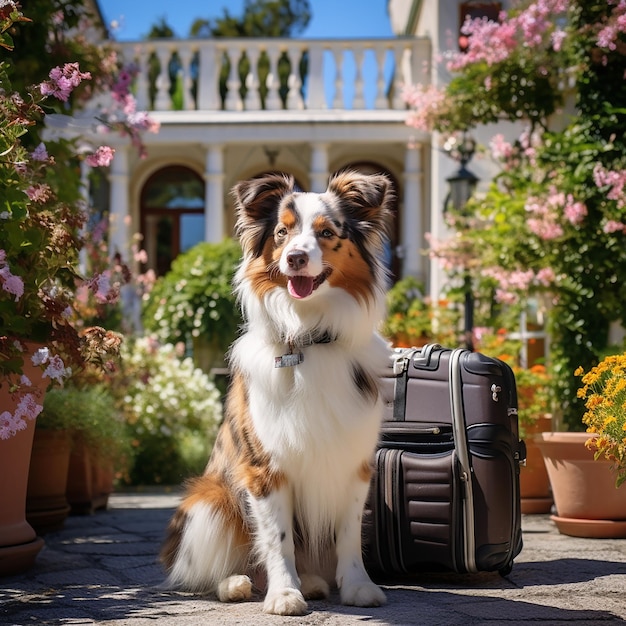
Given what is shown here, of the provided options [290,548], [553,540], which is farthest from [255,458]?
[553,540]

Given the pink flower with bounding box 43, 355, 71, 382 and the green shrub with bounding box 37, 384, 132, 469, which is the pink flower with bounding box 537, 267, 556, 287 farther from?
the pink flower with bounding box 43, 355, 71, 382

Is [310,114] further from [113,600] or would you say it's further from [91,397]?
[113,600]

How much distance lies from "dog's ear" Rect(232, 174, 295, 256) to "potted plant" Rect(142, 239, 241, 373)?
6693 mm

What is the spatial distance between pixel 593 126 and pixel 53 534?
395 centimetres

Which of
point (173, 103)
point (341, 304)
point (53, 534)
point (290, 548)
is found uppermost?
point (173, 103)

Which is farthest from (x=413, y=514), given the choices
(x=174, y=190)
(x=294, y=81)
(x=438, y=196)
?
(x=174, y=190)

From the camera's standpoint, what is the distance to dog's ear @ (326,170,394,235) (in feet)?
10.5

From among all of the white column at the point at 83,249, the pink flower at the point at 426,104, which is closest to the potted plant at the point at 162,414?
the white column at the point at 83,249

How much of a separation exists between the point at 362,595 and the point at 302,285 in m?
1.03

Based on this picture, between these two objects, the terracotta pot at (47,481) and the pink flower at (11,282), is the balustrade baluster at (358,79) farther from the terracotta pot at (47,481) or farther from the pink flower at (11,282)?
the pink flower at (11,282)

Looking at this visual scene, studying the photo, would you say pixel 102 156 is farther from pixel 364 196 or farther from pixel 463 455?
pixel 463 455

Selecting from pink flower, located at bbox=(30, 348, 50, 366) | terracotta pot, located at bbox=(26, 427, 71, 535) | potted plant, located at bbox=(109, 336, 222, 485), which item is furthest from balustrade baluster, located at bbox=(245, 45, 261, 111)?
pink flower, located at bbox=(30, 348, 50, 366)

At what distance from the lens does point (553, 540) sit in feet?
14.9

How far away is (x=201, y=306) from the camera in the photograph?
33.5 feet
